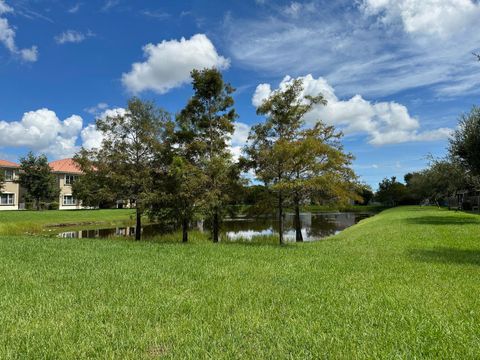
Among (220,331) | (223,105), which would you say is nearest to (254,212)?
(223,105)

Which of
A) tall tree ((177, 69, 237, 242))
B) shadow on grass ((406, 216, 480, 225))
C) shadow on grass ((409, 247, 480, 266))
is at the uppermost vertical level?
tall tree ((177, 69, 237, 242))

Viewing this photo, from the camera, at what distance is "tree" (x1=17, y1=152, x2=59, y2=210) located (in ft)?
171

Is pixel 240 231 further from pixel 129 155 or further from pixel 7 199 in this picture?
pixel 7 199

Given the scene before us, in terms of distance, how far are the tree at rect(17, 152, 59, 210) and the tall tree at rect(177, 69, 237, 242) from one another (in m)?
40.0

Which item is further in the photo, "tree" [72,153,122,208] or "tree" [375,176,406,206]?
"tree" [375,176,406,206]

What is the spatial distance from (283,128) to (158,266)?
12.6m

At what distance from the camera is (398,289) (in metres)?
7.31

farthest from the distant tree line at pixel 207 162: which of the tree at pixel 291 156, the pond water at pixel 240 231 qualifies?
the pond water at pixel 240 231

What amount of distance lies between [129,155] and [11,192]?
4483 centimetres

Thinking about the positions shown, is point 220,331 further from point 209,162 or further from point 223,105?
point 223,105

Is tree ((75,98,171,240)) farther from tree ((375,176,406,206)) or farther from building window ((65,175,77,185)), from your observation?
tree ((375,176,406,206))

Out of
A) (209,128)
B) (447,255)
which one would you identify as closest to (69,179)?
(209,128)

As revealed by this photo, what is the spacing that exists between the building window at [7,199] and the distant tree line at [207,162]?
41.9 metres

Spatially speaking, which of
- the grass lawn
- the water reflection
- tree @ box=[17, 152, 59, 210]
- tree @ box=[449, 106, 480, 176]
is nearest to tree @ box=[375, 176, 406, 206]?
the water reflection
